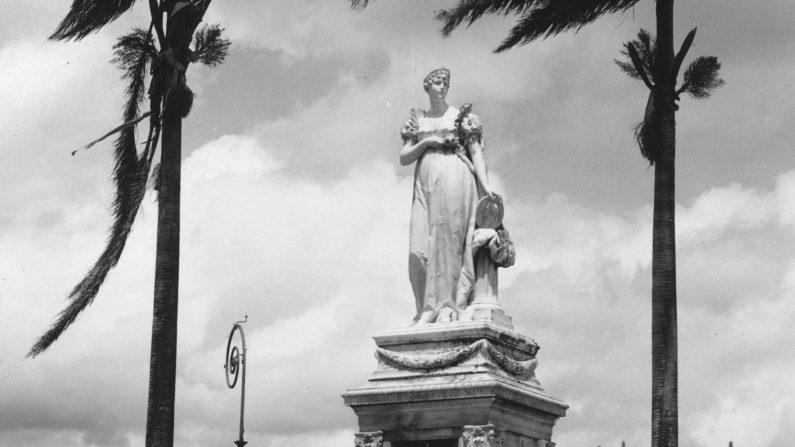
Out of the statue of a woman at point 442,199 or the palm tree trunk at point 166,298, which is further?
the palm tree trunk at point 166,298

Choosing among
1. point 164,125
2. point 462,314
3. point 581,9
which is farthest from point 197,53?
point 462,314

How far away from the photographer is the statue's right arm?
71.7 ft

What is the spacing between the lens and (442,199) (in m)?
21.6

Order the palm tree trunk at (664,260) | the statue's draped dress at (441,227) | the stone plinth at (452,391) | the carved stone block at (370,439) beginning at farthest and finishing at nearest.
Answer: the palm tree trunk at (664,260)
the statue's draped dress at (441,227)
the carved stone block at (370,439)
the stone plinth at (452,391)

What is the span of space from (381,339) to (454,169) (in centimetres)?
191

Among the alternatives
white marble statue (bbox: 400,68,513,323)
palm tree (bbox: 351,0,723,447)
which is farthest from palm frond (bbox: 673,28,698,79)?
white marble statue (bbox: 400,68,513,323)

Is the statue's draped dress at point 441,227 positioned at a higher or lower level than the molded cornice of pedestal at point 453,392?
higher

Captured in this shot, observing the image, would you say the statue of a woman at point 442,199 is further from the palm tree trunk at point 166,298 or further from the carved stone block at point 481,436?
the palm tree trunk at point 166,298

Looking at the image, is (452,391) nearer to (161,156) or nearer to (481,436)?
(481,436)

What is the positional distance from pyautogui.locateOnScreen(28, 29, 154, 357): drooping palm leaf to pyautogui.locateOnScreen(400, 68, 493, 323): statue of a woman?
490cm

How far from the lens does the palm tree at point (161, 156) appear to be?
24.6 m

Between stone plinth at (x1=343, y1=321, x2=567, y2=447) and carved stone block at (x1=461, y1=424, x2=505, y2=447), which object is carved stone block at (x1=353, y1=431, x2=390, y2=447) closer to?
stone plinth at (x1=343, y1=321, x2=567, y2=447)

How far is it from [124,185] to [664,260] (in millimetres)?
6695

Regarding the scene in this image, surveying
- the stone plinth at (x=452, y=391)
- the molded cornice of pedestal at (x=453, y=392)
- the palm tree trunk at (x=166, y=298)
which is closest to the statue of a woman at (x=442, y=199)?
the stone plinth at (x=452, y=391)
